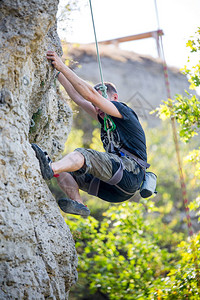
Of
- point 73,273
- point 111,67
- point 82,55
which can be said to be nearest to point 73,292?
point 73,273

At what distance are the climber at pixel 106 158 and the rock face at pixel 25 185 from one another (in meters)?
0.25

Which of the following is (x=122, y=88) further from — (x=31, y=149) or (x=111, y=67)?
(x=31, y=149)

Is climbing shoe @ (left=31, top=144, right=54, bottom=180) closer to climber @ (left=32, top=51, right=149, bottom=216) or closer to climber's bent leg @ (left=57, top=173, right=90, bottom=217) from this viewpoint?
climber @ (left=32, top=51, right=149, bottom=216)

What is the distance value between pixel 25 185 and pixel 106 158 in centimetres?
88

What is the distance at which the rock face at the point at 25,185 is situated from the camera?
3.00 m

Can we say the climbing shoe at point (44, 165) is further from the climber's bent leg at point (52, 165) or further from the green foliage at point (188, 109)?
the green foliage at point (188, 109)

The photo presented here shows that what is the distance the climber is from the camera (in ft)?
12.3

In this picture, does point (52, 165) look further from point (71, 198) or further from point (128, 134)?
point (128, 134)

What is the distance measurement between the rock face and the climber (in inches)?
9.8

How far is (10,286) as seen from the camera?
9.60ft

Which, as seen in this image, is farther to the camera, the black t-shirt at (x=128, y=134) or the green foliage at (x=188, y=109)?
the green foliage at (x=188, y=109)

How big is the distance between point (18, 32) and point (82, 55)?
12259mm

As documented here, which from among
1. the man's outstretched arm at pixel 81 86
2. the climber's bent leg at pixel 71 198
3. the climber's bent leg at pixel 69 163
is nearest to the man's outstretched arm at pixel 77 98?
the man's outstretched arm at pixel 81 86

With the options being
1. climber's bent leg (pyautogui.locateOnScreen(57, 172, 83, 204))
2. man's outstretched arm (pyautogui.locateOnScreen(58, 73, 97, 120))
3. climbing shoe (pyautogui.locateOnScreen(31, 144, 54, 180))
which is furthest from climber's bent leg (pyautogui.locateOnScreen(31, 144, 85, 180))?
man's outstretched arm (pyautogui.locateOnScreen(58, 73, 97, 120))
